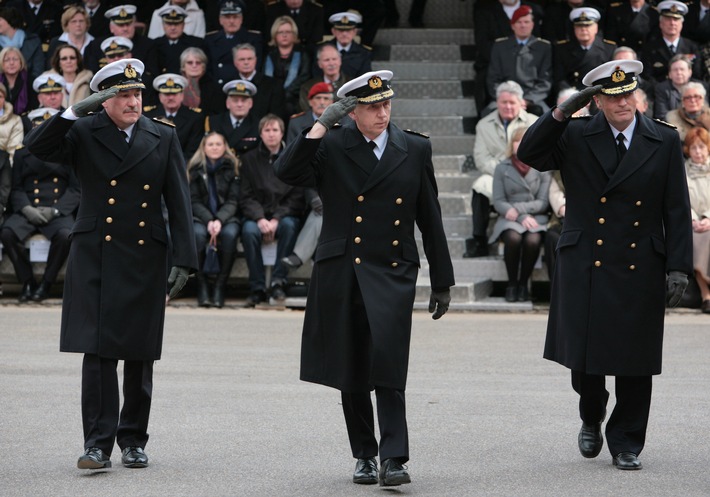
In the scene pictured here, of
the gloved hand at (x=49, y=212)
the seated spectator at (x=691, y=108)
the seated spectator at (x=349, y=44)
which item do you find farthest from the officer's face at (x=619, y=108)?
the seated spectator at (x=349, y=44)

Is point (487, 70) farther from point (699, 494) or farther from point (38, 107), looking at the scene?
point (699, 494)

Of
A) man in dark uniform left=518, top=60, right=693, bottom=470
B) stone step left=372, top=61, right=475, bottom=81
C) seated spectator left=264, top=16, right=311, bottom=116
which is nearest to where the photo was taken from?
man in dark uniform left=518, top=60, right=693, bottom=470

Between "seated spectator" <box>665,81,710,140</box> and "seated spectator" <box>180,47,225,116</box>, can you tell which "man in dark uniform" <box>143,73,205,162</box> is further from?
"seated spectator" <box>665,81,710,140</box>

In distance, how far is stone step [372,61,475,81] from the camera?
17734 mm

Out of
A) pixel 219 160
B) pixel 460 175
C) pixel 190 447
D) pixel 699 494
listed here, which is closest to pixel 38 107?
pixel 219 160

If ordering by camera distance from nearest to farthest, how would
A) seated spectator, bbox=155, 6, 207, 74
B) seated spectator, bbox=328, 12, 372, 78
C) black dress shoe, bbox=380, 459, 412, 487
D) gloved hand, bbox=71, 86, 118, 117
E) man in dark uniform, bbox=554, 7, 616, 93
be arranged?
black dress shoe, bbox=380, 459, 412, 487 → gloved hand, bbox=71, 86, 118, 117 → man in dark uniform, bbox=554, 7, 616, 93 → seated spectator, bbox=328, 12, 372, 78 → seated spectator, bbox=155, 6, 207, 74

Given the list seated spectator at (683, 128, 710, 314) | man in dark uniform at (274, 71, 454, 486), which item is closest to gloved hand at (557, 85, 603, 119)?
man in dark uniform at (274, 71, 454, 486)

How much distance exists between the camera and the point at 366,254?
6.88m

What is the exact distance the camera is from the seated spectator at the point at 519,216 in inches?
535

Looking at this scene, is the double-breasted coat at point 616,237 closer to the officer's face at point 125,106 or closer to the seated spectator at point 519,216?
the officer's face at point 125,106

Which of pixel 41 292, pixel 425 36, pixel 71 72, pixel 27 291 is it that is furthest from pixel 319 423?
pixel 425 36

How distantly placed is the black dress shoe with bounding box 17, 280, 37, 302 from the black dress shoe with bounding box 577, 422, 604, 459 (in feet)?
25.9

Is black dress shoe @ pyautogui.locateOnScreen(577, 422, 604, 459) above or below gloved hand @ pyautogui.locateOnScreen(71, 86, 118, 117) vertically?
below

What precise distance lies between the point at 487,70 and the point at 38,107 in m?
4.86
